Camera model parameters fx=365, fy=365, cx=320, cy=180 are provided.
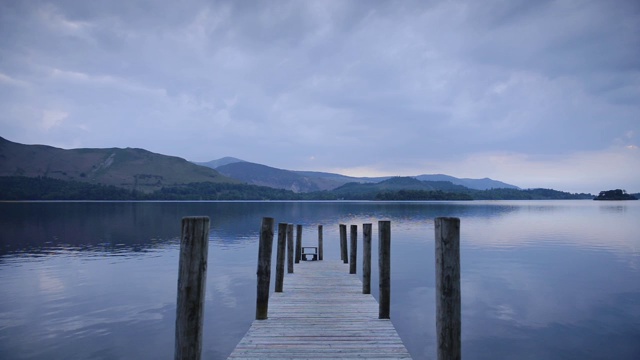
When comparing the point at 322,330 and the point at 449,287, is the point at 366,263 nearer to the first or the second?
the point at 322,330

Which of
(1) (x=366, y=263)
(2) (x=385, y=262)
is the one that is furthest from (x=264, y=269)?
(1) (x=366, y=263)

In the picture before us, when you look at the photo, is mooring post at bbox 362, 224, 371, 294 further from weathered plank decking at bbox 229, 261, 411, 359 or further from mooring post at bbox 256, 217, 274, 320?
mooring post at bbox 256, 217, 274, 320

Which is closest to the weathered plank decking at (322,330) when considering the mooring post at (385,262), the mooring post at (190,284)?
the mooring post at (385,262)

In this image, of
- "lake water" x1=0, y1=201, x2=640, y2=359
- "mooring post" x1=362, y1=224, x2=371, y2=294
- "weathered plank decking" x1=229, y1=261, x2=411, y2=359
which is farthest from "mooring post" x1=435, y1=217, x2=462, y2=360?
"mooring post" x1=362, y1=224, x2=371, y2=294

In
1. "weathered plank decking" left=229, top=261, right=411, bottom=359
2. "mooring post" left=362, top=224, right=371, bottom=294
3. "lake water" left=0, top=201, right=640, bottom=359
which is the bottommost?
"lake water" left=0, top=201, right=640, bottom=359

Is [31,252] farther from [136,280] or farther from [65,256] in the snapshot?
[136,280]

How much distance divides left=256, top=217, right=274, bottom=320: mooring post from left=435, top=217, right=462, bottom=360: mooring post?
5305mm

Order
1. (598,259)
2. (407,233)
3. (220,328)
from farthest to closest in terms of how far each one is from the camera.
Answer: (407,233) < (598,259) < (220,328)

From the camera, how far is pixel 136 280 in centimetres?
2192

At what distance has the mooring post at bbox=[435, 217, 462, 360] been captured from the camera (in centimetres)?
620

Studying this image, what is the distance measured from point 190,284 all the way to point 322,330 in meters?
4.21

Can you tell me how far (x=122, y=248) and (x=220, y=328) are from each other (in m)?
24.9

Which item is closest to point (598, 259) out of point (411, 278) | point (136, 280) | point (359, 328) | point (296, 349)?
point (411, 278)

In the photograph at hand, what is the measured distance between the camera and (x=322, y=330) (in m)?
9.20
